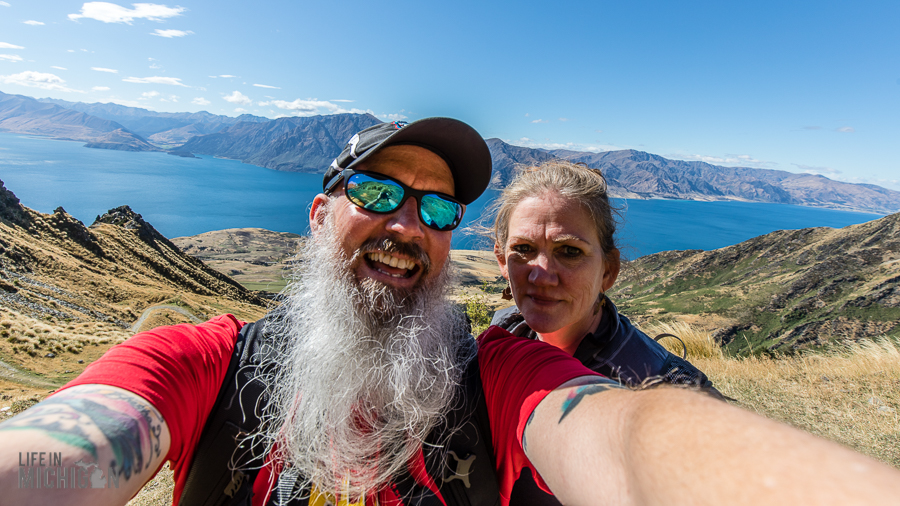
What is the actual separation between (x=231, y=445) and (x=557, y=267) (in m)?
2.14

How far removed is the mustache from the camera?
223 centimetres

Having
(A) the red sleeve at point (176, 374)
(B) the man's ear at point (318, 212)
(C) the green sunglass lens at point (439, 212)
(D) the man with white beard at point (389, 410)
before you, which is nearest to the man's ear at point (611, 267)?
(D) the man with white beard at point (389, 410)

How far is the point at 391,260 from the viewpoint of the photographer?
227cm

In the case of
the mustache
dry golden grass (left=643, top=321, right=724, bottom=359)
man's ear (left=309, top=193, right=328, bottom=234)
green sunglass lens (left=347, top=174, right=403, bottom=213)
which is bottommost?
dry golden grass (left=643, top=321, right=724, bottom=359)

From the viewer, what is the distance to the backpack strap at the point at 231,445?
1606 mm

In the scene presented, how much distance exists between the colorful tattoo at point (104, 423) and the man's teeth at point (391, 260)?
123 centimetres

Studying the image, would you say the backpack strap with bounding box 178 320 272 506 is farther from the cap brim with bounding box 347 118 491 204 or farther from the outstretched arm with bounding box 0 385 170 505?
the cap brim with bounding box 347 118 491 204

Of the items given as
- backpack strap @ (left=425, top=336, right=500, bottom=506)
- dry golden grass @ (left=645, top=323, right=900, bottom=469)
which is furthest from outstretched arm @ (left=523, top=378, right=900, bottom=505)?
dry golden grass @ (left=645, top=323, right=900, bottom=469)

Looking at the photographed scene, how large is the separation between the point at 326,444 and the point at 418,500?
55cm

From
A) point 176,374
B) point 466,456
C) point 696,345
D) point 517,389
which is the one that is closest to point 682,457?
point 517,389

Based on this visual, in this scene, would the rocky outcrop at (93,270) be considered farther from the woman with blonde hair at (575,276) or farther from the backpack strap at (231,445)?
the woman with blonde hair at (575,276)

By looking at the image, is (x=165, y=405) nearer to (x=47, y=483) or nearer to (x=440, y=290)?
(x=47, y=483)

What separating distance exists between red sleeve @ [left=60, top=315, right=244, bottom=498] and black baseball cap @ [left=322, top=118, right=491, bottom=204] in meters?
1.25

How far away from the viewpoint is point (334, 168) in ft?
8.32
